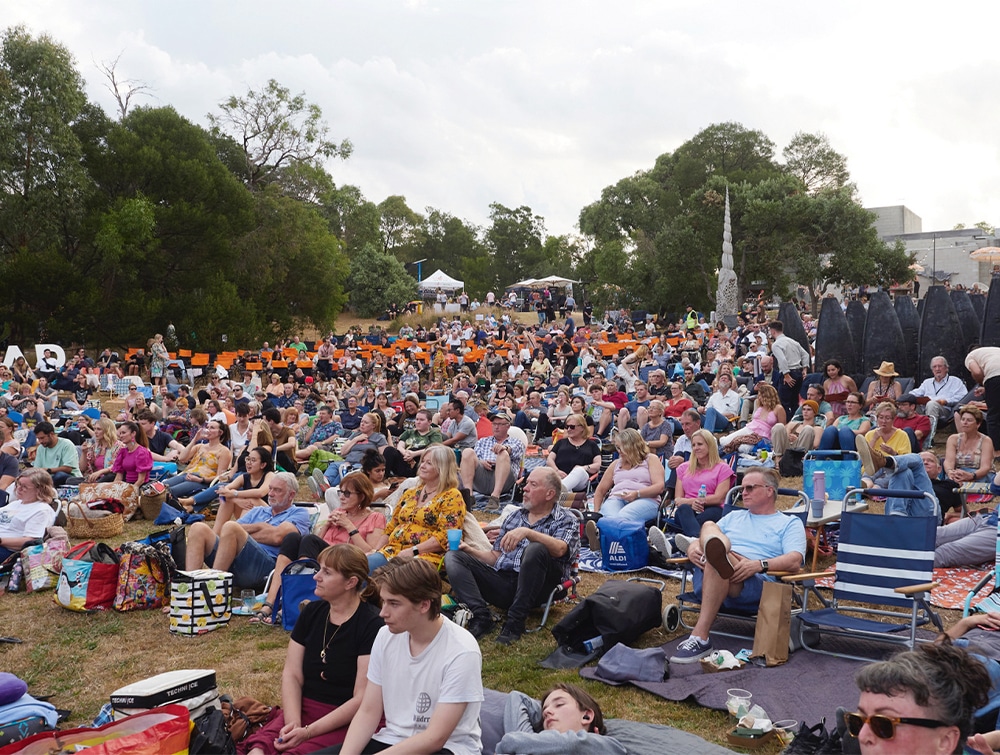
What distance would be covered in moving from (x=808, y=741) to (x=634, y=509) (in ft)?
12.7

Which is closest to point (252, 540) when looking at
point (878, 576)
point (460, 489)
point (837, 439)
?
point (460, 489)

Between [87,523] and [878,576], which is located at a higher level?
[878,576]

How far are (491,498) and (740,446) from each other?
9.25 feet

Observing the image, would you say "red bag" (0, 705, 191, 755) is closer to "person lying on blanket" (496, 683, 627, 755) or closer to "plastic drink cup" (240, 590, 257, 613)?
"person lying on blanket" (496, 683, 627, 755)

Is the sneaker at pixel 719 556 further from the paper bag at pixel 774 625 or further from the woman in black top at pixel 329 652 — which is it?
the woman in black top at pixel 329 652

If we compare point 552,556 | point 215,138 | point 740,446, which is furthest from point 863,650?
point 215,138

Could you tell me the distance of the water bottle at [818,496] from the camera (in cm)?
676

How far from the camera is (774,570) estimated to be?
519 cm

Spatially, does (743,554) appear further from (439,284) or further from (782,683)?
(439,284)

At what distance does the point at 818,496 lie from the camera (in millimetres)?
6961

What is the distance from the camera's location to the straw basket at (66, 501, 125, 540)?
8.59 metres

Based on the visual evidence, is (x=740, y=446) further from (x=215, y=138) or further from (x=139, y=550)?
(x=215, y=138)

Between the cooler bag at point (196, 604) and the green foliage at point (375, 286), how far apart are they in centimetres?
4325

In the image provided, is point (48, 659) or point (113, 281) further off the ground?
point (113, 281)
